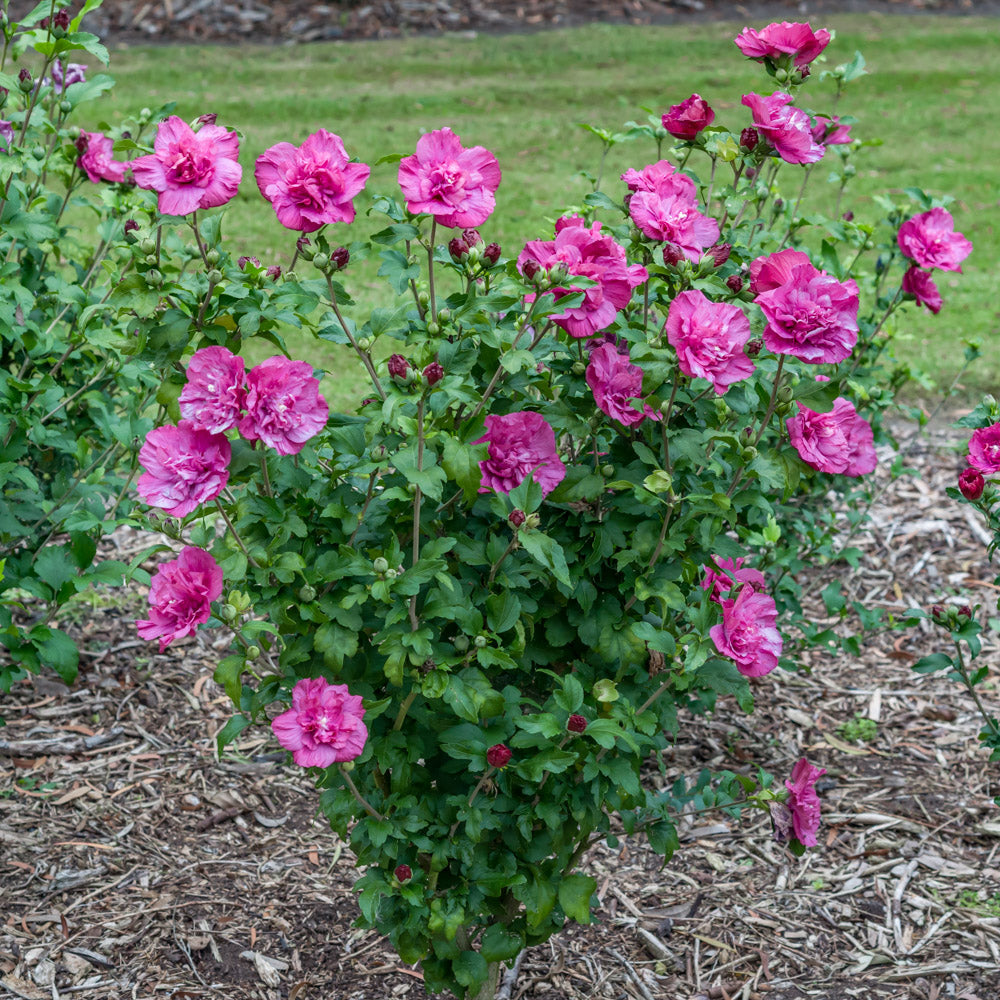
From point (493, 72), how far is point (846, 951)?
9.13 metres

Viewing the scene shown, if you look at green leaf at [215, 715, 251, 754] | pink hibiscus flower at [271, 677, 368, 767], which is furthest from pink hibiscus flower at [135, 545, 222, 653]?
green leaf at [215, 715, 251, 754]

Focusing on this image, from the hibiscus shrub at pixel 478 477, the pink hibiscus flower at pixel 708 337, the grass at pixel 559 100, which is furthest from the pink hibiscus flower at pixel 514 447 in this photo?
the grass at pixel 559 100

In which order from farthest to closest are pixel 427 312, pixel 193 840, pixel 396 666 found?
pixel 193 840 → pixel 427 312 → pixel 396 666

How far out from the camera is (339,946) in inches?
110

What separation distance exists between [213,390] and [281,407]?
0.11m

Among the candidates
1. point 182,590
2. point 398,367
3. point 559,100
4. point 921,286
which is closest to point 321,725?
point 182,590

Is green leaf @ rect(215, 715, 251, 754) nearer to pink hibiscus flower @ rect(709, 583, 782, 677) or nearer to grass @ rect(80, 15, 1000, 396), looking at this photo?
pink hibiscus flower @ rect(709, 583, 782, 677)

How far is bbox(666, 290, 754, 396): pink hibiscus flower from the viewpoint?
1.75 m

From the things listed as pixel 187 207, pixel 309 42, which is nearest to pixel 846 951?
pixel 187 207

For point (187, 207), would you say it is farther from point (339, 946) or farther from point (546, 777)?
point (339, 946)

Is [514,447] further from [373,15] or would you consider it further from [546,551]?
[373,15]

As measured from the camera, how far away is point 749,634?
1.96 meters

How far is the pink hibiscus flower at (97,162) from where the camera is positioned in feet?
10.3

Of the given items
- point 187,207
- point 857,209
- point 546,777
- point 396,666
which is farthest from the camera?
point 857,209
